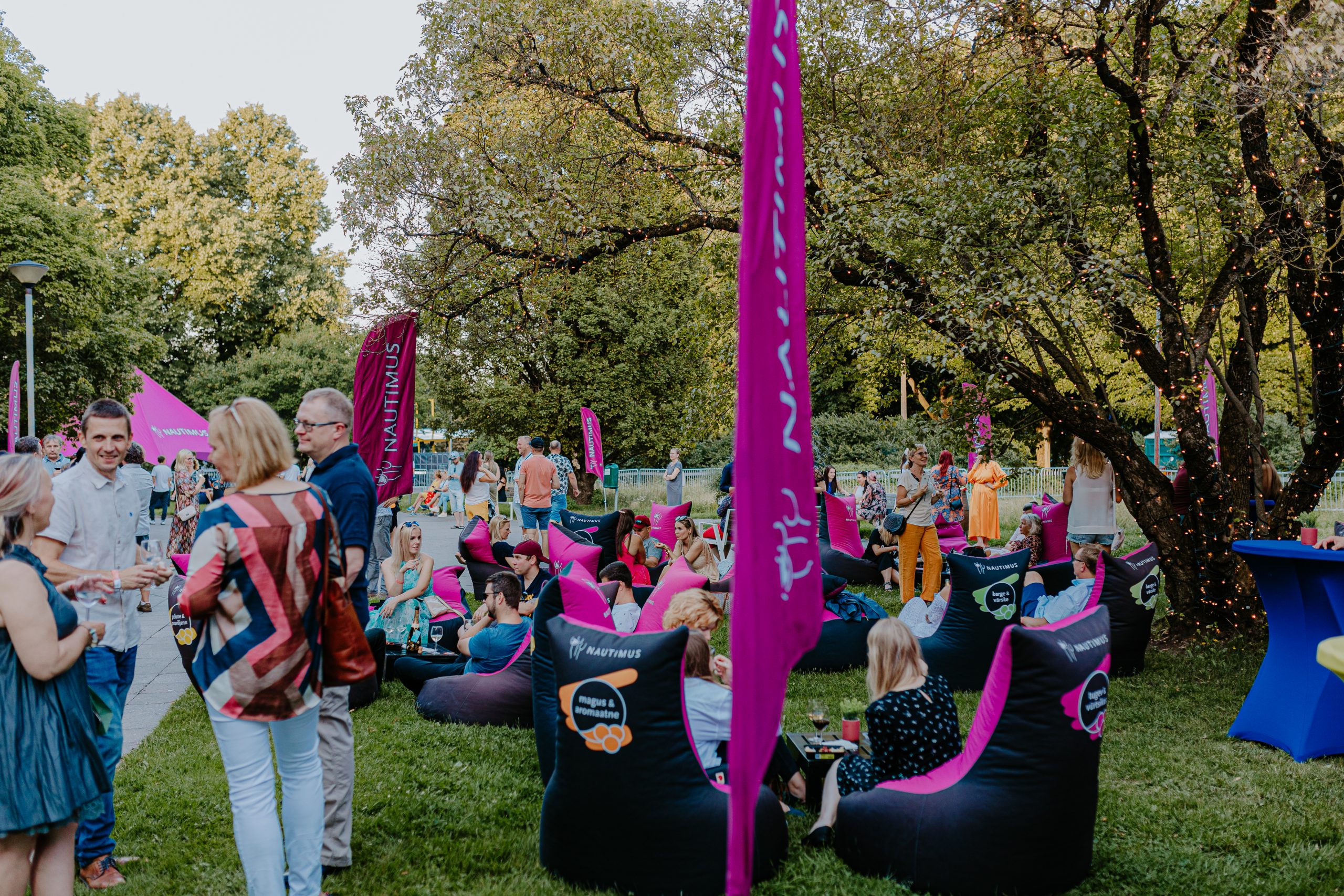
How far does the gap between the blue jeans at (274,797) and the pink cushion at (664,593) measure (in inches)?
132

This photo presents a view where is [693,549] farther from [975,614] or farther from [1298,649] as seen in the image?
[1298,649]

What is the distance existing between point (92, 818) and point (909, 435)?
3323 centimetres

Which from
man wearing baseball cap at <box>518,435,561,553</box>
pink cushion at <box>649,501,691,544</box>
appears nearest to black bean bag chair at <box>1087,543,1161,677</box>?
pink cushion at <box>649,501,691,544</box>

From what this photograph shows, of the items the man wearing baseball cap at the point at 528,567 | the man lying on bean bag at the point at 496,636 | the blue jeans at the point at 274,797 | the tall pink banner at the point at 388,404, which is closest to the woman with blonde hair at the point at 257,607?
the blue jeans at the point at 274,797

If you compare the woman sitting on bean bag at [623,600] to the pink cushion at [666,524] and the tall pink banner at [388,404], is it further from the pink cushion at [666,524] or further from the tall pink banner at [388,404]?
the pink cushion at [666,524]

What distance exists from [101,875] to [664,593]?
3.74 m

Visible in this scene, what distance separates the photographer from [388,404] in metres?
7.59

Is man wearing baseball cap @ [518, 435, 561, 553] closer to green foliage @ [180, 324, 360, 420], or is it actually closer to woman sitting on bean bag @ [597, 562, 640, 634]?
Answer: woman sitting on bean bag @ [597, 562, 640, 634]

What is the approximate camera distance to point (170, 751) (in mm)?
5844

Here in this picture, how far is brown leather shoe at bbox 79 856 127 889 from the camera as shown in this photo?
4.02m

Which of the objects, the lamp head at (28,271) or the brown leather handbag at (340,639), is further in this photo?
the lamp head at (28,271)

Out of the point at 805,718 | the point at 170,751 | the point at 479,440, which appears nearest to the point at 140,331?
the point at 479,440

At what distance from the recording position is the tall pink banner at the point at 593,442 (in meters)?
24.7

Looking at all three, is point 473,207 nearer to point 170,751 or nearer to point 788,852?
point 170,751
